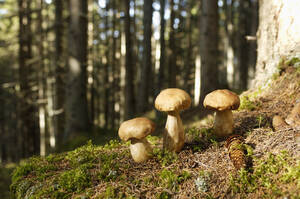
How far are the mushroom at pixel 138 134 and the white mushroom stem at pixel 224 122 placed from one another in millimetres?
1055

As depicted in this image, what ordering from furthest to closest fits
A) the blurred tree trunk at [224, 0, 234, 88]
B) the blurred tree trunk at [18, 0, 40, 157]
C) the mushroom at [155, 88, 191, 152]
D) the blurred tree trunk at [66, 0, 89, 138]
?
the blurred tree trunk at [224, 0, 234, 88] → the blurred tree trunk at [18, 0, 40, 157] → the blurred tree trunk at [66, 0, 89, 138] → the mushroom at [155, 88, 191, 152]

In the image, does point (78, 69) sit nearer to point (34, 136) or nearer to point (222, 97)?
Answer: point (222, 97)

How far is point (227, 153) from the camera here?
2826 millimetres

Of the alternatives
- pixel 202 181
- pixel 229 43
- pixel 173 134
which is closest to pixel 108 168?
pixel 173 134

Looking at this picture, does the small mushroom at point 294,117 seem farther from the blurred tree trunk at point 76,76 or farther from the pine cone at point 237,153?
the blurred tree trunk at point 76,76

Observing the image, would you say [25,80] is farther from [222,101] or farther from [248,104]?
[222,101]

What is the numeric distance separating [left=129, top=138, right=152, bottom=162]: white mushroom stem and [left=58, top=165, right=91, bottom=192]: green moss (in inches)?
26.2

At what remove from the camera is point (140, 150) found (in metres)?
2.92

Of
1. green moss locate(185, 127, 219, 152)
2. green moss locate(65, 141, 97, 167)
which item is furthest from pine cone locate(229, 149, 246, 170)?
green moss locate(65, 141, 97, 167)

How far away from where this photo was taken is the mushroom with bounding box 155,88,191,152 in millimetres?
2768

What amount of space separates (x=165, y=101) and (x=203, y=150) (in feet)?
3.14

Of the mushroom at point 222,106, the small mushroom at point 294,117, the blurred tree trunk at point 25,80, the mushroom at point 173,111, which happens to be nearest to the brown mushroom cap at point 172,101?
the mushroom at point 173,111

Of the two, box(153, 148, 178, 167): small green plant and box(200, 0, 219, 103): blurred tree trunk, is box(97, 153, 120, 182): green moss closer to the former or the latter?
box(153, 148, 178, 167): small green plant

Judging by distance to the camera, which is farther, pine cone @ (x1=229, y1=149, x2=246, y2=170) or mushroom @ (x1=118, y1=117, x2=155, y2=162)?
mushroom @ (x1=118, y1=117, x2=155, y2=162)
